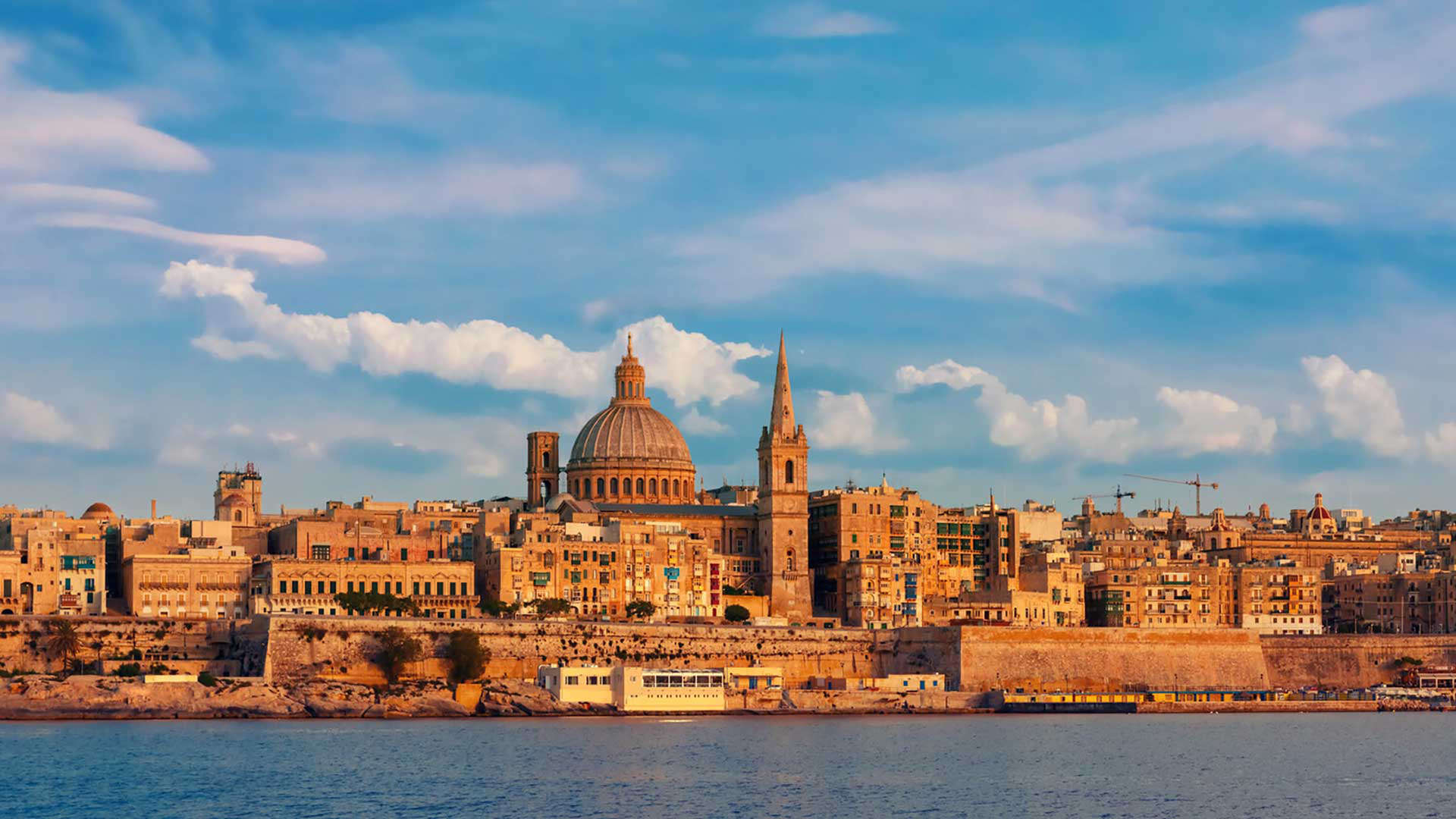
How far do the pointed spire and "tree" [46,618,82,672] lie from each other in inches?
1565

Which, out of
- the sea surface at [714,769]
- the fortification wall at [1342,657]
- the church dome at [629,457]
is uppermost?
the church dome at [629,457]

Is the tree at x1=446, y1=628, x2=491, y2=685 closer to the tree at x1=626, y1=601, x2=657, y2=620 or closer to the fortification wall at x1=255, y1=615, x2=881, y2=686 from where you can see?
the fortification wall at x1=255, y1=615, x2=881, y2=686

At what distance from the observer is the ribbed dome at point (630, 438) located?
13425cm

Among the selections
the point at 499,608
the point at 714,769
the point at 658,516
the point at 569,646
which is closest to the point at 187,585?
the point at 499,608

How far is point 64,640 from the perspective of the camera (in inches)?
3991

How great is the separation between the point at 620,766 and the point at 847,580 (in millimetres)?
51411

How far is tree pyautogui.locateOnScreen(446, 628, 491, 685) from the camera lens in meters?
104

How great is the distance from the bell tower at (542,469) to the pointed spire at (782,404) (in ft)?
50.1

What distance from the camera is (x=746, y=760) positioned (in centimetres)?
7719

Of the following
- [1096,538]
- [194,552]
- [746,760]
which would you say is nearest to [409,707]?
[194,552]

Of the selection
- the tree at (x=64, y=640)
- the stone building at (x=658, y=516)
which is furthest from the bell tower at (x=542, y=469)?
the tree at (x=64, y=640)

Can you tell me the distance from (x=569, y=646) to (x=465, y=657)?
6.09 metres

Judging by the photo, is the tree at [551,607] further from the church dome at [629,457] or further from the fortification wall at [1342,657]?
the fortification wall at [1342,657]

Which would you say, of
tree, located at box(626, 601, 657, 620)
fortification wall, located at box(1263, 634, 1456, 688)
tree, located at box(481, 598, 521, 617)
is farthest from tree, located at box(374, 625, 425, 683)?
fortification wall, located at box(1263, 634, 1456, 688)
